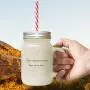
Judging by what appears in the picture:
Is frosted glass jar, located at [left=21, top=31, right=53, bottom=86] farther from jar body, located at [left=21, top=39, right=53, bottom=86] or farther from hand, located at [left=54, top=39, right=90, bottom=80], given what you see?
hand, located at [left=54, top=39, right=90, bottom=80]

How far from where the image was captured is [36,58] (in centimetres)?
109

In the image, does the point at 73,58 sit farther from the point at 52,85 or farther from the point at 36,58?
A: the point at 52,85

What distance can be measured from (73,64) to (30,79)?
27 cm

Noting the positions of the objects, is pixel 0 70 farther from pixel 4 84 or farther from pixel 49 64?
pixel 49 64

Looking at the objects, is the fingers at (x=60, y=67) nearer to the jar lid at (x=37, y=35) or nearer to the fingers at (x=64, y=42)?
the fingers at (x=64, y=42)

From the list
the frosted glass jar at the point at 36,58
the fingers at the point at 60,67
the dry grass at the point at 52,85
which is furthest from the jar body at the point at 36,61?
the dry grass at the point at 52,85

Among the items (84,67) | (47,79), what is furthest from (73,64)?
(47,79)

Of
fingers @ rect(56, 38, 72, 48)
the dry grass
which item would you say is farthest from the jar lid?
the dry grass

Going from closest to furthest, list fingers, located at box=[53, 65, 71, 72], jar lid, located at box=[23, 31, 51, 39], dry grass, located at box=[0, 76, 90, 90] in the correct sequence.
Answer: jar lid, located at box=[23, 31, 51, 39] → fingers, located at box=[53, 65, 71, 72] → dry grass, located at box=[0, 76, 90, 90]

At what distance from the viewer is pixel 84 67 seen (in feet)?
4.38

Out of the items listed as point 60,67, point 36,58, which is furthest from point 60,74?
point 36,58

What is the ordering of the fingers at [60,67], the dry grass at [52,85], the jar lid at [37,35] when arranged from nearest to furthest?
the jar lid at [37,35]
the fingers at [60,67]
the dry grass at [52,85]

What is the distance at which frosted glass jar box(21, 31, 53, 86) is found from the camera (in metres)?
1.08

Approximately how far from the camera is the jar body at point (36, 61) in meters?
1.08
